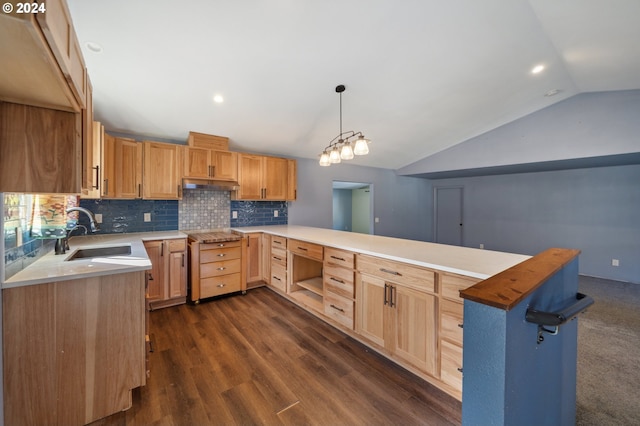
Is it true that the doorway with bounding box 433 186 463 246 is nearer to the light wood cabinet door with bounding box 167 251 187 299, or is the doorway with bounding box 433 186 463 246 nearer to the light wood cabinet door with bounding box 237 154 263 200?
the light wood cabinet door with bounding box 237 154 263 200

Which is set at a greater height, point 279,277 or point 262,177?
point 262,177

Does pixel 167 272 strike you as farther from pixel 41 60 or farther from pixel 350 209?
pixel 350 209

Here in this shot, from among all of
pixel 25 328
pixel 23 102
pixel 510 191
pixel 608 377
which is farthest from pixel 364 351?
pixel 510 191

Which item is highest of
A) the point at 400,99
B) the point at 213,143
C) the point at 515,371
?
the point at 400,99

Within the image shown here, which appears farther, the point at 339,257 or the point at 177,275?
the point at 177,275

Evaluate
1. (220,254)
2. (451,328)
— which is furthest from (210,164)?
(451,328)

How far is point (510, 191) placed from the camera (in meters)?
5.64

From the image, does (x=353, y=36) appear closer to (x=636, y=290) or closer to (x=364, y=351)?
(x=364, y=351)

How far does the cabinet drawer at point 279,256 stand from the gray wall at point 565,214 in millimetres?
5305

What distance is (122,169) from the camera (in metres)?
2.84

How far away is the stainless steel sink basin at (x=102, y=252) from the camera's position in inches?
85.0

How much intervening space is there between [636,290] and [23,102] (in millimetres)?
7087

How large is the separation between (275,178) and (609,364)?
4.10 metres

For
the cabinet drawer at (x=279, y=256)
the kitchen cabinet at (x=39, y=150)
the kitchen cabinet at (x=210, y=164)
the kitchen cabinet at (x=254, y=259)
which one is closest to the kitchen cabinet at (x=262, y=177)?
the kitchen cabinet at (x=210, y=164)
